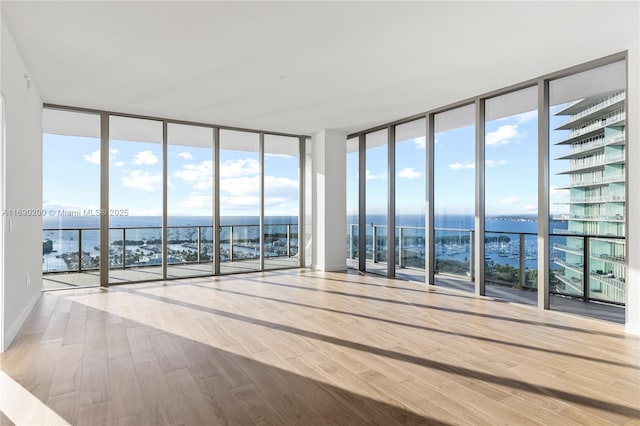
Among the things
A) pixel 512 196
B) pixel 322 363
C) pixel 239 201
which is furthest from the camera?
pixel 239 201

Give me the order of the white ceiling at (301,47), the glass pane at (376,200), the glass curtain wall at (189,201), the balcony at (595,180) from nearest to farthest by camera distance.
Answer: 1. the white ceiling at (301,47)
2. the balcony at (595,180)
3. the glass curtain wall at (189,201)
4. the glass pane at (376,200)

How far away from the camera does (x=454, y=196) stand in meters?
5.64

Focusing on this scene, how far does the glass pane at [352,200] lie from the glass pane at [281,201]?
1088mm

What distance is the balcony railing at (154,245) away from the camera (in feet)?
19.7

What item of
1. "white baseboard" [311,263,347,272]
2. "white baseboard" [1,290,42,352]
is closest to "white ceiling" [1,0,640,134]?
"white baseboard" [1,290,42,352]

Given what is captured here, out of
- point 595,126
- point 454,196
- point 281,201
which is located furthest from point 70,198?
point 595,126

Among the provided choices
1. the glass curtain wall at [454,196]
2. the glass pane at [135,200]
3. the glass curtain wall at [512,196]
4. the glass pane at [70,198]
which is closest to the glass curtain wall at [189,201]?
the glass pane at [135,200]

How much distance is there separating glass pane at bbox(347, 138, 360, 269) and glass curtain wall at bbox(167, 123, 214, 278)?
277cm

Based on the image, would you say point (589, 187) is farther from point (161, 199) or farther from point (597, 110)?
point (161, 199)

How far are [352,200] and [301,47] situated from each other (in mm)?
4344

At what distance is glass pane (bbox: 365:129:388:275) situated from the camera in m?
6.97

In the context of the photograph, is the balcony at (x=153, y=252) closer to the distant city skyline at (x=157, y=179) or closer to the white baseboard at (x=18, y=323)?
the distant city skyline at (x=157, y=179)

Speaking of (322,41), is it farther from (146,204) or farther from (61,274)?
(61,274)

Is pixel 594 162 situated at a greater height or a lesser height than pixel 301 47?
lesser
